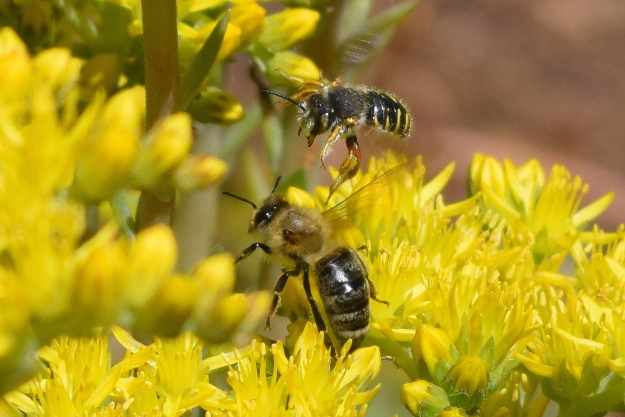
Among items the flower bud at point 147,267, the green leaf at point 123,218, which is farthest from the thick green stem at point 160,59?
the flower bud at point 147,267

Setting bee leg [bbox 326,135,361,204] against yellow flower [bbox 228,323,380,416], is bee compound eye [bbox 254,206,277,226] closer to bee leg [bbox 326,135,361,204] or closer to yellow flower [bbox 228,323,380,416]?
bee leg [bbox 326,135,361,204]

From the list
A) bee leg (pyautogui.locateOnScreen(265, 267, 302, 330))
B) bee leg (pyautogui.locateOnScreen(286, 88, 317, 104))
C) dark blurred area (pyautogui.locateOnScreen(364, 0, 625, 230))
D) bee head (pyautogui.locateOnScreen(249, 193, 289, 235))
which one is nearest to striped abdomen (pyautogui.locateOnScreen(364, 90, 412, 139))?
bee leg (pyautogui.locateOnScreen(286, 88, 317, 104))

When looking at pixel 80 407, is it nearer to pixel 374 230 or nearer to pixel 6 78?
pixel 6 78

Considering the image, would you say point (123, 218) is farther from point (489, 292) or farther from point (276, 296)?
point (489, 292)

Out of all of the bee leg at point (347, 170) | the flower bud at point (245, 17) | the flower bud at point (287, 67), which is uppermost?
the flower bud at point (245, 17)

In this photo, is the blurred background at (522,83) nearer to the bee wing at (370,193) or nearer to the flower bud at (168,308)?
the bee wing at (370,193)
